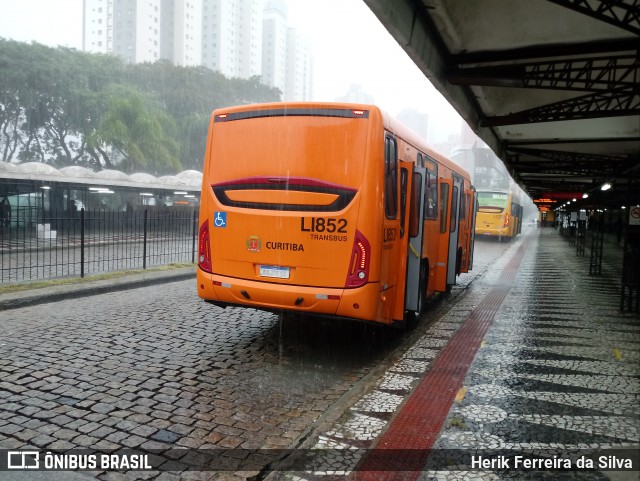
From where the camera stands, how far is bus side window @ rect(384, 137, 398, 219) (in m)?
6.43

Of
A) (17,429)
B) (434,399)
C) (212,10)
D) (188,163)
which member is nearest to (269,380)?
(434,399)

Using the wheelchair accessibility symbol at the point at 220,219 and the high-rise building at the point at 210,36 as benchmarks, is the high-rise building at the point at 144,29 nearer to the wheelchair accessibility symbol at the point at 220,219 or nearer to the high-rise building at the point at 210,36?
the high-rise building at the point at 210,36

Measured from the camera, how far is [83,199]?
28.4 meters

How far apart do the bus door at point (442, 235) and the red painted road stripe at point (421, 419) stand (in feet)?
7.06

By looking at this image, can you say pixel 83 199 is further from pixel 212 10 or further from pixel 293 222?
pixel 212 10

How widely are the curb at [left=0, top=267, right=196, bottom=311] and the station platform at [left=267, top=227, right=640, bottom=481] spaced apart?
6.83m

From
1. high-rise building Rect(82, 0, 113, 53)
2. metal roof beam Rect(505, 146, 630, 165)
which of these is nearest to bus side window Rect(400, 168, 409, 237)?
metal roof beam Rect(505, 146, 630, 165)

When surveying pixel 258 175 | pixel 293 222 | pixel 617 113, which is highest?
pixel 617 113

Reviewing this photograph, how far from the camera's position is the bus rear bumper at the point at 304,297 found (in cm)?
604

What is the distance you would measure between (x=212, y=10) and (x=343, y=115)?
14060cm

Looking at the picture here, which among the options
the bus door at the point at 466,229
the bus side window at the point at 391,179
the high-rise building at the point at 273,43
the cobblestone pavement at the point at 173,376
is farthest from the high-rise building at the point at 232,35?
the bus side window at the point at 391,179

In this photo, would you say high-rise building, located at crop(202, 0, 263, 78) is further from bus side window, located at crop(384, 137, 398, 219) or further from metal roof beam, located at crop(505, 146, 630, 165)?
bus side window, located at crop(384, 137, 398, 219)

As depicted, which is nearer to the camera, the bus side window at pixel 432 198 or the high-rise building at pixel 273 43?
the bus side window at pixel 432 198

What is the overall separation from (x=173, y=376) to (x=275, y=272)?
5.53 ft
